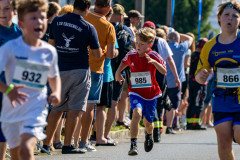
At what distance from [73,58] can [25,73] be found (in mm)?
3282

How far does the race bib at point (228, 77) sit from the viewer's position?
22.7ft

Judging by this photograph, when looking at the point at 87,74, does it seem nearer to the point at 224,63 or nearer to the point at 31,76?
the point at 224,63

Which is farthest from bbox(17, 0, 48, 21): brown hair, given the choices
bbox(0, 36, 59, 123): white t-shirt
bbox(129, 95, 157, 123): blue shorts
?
bbox(129, 95, 157, 123): blue shorts

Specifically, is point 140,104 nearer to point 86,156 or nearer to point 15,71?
point 86,156

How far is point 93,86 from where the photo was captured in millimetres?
9734

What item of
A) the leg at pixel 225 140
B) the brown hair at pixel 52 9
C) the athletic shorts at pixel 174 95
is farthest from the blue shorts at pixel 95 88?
the athletic shorts at pixel 174 95

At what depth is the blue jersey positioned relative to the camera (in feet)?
22.6

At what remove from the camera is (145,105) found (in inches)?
375

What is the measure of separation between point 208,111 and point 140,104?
7317 mm

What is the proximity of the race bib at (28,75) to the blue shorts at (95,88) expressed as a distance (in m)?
4.17

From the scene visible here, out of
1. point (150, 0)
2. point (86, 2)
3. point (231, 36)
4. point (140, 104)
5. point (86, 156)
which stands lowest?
point (86, 156)

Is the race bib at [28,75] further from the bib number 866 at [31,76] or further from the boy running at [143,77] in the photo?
the boy running at [143,77]

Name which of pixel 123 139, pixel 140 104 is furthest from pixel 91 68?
pixel 123 139

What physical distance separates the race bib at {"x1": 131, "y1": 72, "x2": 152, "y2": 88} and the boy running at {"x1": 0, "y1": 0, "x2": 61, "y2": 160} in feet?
12.5
